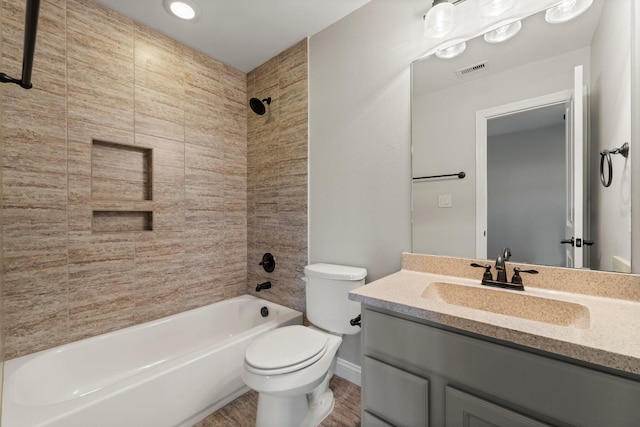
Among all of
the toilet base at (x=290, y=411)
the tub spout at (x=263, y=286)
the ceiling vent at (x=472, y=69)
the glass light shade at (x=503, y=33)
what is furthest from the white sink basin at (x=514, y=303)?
the tub spout at (x=263, y=286)

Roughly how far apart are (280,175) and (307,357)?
1.42 m

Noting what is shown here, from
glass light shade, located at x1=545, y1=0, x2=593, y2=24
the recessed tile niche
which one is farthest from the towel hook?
the recessed tile niche

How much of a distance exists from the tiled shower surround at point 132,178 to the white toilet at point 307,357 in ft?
1.47

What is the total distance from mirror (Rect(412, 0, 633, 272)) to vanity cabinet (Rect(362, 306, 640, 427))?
0.63 meters

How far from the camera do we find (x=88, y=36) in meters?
1.60

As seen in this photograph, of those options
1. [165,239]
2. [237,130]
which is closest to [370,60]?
[237,130]

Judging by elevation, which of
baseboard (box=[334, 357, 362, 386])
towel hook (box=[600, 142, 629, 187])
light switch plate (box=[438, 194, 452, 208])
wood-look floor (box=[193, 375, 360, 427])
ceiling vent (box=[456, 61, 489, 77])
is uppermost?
ceiling vent (box=[456, 61, 489, 77])

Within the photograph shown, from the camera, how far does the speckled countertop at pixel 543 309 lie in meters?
0.64

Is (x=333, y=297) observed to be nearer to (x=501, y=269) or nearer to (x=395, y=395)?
(x=395, y=395)

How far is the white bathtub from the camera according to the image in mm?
1110

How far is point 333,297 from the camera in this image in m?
1.61

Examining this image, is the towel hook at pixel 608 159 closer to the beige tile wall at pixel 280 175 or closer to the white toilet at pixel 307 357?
the white toilet at pixel 307 357

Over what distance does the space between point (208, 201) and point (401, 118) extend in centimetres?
166

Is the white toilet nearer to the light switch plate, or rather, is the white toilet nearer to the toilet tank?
the toilet tank
